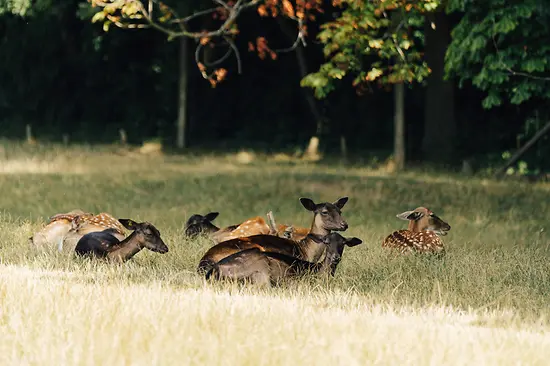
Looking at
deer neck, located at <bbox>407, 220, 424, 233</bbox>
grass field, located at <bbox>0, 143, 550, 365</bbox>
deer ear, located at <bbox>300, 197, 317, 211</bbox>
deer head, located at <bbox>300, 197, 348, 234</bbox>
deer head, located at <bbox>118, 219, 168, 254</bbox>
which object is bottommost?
grass field, located at <bbox>0, 143, 550, 365</bbox>

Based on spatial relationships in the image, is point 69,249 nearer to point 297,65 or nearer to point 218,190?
point 218,190

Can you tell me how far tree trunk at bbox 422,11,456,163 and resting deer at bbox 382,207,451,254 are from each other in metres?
16.8

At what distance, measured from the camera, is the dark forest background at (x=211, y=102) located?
36688mm

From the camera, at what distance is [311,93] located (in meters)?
39.9

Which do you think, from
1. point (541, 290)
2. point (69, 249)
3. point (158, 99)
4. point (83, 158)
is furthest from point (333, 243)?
point (158, 99)

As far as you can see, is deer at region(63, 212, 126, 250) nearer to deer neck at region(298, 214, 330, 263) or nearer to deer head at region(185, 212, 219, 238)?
deer head at region(185, 212, 219, 238)

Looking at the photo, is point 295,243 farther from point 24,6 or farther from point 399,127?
point 24,6

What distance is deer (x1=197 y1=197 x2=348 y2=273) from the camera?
11664mm

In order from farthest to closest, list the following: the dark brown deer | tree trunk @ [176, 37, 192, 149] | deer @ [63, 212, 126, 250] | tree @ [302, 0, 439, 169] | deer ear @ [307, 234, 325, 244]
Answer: tree trunk @ [176, 37, 192, 149] → tree @ [302, 0, 439, 169] → the dark brown deer → deer @ [63, 212, 126, 250] → deer ear @ [307, 234, 325, 244]

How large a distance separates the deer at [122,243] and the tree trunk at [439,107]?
19.5 metres

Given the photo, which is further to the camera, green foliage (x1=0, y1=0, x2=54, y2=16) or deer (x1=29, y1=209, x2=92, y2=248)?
green foliage (x1=0, y1=0, x2=54, y2=16)

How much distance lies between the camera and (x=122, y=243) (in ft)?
41.6

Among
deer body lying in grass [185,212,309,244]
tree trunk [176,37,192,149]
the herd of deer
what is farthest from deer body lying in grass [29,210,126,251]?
tree trunk [176,37,192,149]

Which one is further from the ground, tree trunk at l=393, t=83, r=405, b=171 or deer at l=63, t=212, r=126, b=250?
tree trunk at l=393, t=83, r=405, b=171
